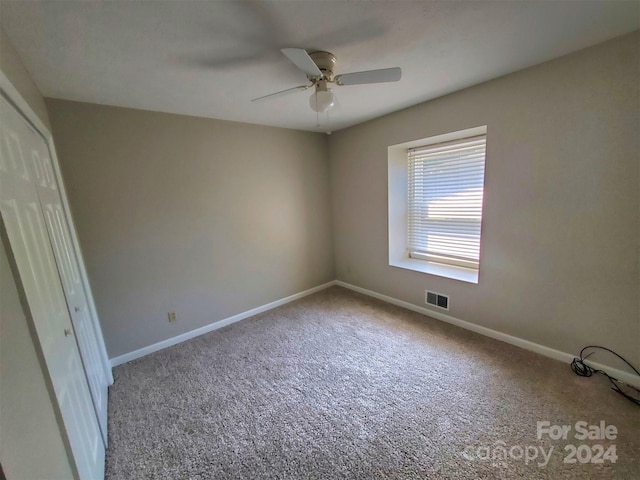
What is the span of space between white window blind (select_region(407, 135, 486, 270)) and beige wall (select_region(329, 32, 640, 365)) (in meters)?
0.33

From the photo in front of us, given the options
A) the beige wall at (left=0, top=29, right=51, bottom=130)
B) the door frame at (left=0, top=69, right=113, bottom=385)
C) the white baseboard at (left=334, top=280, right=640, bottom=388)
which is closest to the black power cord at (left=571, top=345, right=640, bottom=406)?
the white baseboard at (left=334, top=280, right=640, bottom=388)

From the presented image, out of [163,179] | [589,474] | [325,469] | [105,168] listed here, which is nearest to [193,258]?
[163,179]

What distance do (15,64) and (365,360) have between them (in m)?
2.98

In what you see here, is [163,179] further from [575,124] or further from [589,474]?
[589,474]

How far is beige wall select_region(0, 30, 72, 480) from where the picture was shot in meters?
0.68

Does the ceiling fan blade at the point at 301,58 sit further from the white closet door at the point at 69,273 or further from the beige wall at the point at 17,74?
the white closet door at the point at 69,273

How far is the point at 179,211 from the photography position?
2.63m

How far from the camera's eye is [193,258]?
9.07ft

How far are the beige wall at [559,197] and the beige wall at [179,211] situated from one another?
1.75m

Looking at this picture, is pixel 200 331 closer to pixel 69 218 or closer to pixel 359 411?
pixel 69 218

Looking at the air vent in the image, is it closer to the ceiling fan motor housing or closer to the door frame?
the ceiling fan motor housing

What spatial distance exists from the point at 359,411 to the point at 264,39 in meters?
2.36

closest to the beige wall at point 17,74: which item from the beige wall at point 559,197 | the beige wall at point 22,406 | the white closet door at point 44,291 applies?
the white closet door at point 44,291

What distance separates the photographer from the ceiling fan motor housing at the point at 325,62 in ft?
5.27
